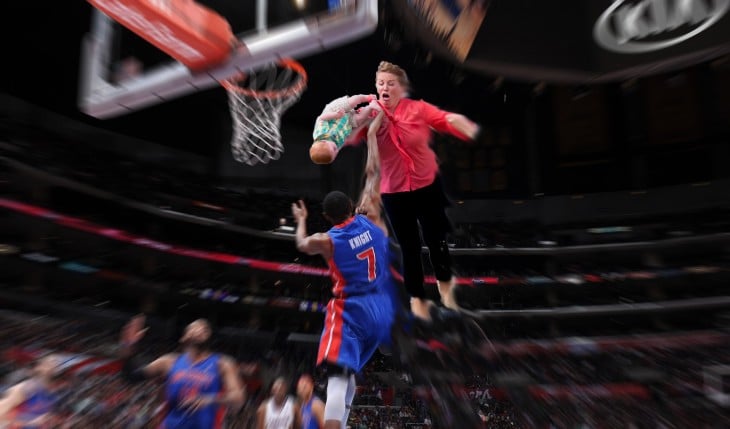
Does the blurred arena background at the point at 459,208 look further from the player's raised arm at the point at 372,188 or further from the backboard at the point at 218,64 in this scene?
the player's raised arm at the point at 372,188

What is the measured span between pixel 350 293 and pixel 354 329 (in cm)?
26

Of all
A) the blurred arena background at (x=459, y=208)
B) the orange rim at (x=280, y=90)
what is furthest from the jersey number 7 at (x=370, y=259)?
the blurred arena background at (x=459, y=208)

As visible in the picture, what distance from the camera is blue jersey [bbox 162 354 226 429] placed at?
3836mm

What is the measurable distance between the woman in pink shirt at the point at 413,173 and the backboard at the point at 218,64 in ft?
1.41

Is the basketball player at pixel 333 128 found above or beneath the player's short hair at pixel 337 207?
above

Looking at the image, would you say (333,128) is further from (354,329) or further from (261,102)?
(261,102)

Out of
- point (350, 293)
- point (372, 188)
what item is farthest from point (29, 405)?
point (372, 188)

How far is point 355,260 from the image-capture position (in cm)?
338

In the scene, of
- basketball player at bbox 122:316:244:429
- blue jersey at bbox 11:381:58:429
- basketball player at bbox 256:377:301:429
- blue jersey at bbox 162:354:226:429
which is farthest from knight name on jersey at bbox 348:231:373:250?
blue jersey at bbox 11:381:58:429

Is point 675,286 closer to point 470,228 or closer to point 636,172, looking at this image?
point 636,172

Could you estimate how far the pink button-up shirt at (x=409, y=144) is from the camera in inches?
149

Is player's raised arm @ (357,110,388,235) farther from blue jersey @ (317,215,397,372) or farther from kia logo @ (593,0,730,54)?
kia logo @ (593,0,730,54)

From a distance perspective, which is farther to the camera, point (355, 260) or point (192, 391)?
point (192, 391)

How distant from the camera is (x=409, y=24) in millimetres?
8125
